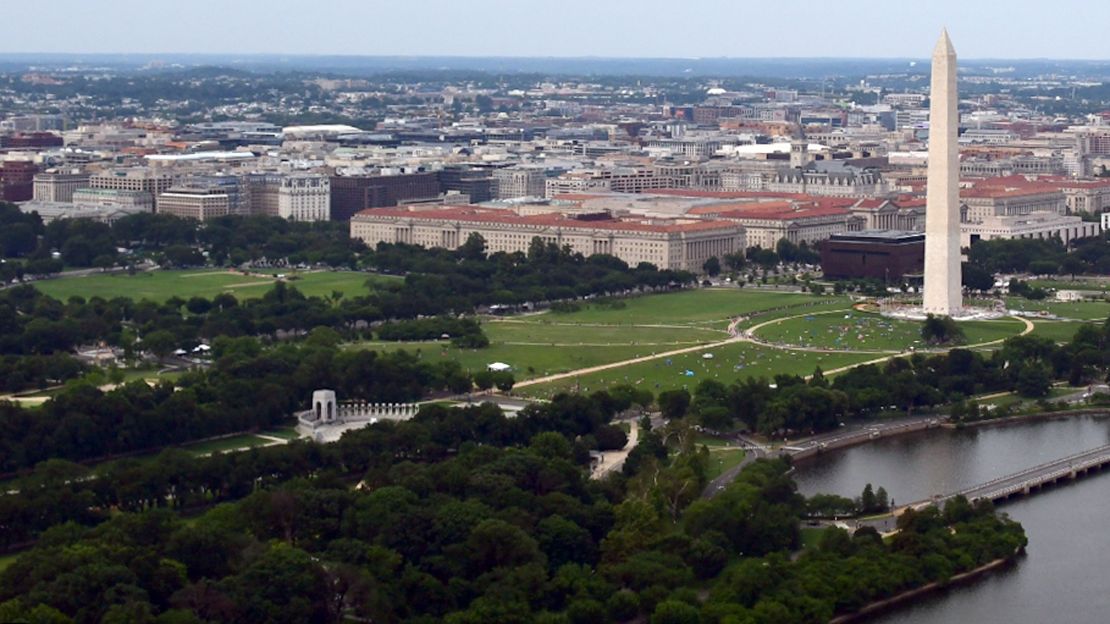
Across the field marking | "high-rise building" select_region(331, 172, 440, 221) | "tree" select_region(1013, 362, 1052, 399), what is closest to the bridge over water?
"tree" select_region(1013, 362, 1052, 399)

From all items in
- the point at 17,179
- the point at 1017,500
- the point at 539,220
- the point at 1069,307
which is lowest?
the point at 1017,500

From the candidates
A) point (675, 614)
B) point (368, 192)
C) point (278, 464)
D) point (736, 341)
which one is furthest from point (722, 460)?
point (368, 192)

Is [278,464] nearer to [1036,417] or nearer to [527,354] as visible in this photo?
[527,354]

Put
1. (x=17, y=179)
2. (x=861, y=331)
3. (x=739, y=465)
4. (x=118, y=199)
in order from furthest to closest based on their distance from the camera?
(x=17, y=179)
(x=118, y=199)
(x=861, y=331)
(x=739, y=465)

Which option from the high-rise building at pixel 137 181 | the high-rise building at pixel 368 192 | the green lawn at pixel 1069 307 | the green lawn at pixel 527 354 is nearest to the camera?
the green lawn at pixel 527 354

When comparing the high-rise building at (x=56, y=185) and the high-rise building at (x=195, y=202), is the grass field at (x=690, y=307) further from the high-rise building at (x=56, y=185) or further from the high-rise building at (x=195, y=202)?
the high-rise building at (x=56, y=185)

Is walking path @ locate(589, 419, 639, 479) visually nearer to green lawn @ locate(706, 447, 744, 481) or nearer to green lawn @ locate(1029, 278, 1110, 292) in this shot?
green lawn @ locate(706, 447, 744, 481)

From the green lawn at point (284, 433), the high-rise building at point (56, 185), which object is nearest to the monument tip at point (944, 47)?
the green lawn at point (284, 433)
